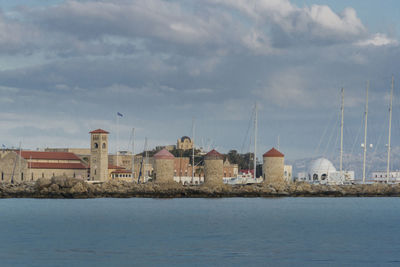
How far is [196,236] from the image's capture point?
37.8m

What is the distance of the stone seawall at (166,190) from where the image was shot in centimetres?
7319

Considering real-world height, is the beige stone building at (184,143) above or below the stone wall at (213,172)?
above

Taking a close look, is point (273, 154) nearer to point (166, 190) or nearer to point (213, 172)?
point (213, 172)

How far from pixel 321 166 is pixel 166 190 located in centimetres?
4375

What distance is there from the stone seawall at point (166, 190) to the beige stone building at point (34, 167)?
1251 cm

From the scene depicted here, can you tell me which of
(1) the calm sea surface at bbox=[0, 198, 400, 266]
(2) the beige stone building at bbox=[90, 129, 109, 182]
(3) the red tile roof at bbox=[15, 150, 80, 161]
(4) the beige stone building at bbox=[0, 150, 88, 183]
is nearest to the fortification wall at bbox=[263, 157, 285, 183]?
(1) the calm sea surface at bbox=[0, 198, 400, 266]

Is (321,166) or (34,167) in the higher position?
(321,166)

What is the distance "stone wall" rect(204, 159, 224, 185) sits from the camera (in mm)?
76812

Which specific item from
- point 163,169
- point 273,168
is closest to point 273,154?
point 273,168

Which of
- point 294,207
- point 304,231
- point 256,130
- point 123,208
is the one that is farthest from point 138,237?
point 256,130

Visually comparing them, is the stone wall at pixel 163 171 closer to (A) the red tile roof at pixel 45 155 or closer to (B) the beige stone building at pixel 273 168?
Result: (B) the beige stone building at pixel 273 168

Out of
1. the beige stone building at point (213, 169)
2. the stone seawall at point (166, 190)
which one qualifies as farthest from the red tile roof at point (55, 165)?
the beige stone building at point (213, 169)

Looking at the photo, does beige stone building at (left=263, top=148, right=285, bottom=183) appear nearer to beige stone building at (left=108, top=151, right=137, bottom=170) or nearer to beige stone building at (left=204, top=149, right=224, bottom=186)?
beige stone building at (left=204, top=149, right=224, bottom=186)

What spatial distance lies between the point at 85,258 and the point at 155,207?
31.8 meters
